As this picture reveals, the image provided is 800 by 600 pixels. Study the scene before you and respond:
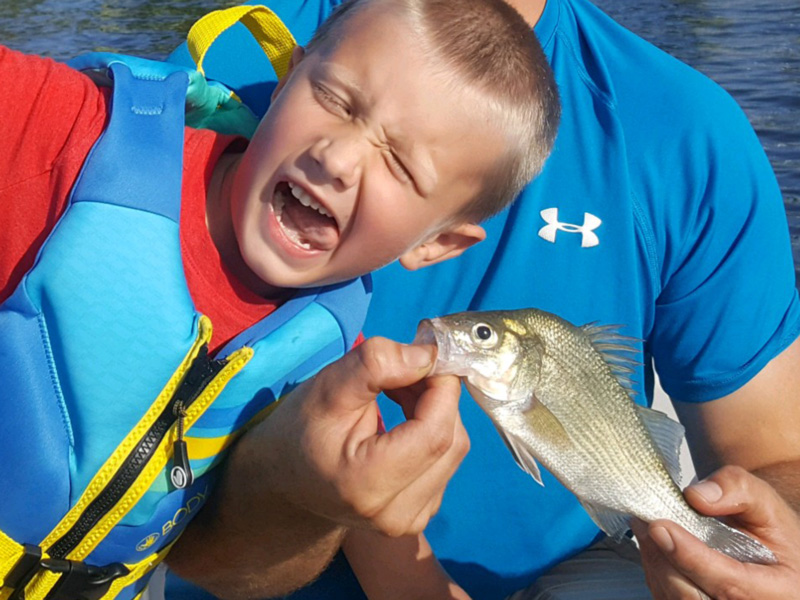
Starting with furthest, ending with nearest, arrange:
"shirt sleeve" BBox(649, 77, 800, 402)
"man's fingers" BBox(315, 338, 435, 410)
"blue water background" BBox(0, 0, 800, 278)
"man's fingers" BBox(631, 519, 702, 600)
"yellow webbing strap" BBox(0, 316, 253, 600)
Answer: "blue water background" BBox(0, 0, 800, 278) < "shirt sleeve" BBox(649, 77, 800, 402) < "man's fingers" BBox(631, 519, 702, 600) < "yellow webbing strap" BBox(0, 316, 253, 600) < "man's fingers" BBox(315, 338, 435, 410)

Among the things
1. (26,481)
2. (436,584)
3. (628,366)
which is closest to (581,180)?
(628,366)

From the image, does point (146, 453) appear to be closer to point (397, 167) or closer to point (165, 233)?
point (165, 233)

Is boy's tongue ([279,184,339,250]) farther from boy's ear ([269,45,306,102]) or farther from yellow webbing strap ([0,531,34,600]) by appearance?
yellow webbing strap ([0,531,34,600])

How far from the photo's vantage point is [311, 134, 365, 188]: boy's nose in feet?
6.82

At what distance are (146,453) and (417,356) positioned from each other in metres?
0.70

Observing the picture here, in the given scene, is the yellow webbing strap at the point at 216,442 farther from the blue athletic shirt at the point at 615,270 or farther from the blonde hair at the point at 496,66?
the blonde hair at the point at 496,66

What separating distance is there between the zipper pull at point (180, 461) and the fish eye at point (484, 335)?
25.4 inches

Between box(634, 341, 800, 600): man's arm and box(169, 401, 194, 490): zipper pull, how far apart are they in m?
1.00

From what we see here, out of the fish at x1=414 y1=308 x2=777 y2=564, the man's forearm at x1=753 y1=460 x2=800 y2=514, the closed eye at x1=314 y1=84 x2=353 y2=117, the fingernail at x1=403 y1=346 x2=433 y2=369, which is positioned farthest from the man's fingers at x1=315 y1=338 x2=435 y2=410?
the man's forearm at x1=753 y1=460 x2=800 y2=514

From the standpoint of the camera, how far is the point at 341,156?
209 cm

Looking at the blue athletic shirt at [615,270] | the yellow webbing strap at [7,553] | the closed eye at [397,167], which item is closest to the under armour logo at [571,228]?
the blue athletic shirt at [615,270]

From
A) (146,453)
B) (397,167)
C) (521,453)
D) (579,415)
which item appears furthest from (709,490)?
(146,453)

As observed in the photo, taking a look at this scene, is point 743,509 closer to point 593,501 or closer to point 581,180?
point 593,501

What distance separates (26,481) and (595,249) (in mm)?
1545
